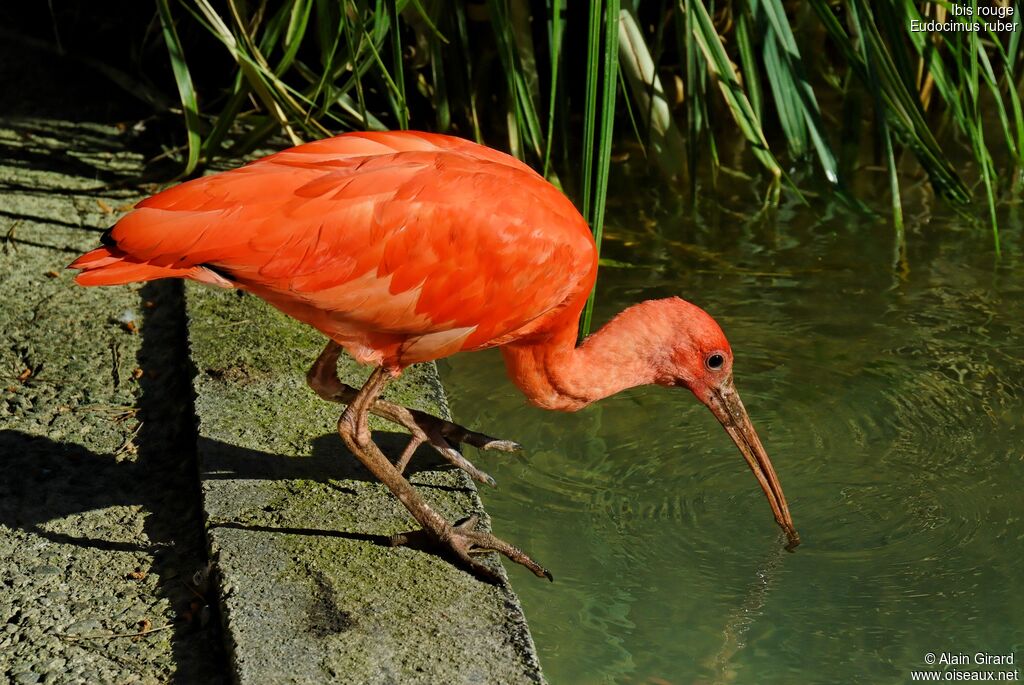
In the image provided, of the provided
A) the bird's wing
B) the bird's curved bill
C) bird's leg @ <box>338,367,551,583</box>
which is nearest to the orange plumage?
the bird's wing

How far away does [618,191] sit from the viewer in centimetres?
561

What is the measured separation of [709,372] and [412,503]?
99 cm

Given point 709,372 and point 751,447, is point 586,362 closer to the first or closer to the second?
point 709,372

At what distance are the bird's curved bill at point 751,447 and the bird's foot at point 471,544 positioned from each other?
67 centimetres

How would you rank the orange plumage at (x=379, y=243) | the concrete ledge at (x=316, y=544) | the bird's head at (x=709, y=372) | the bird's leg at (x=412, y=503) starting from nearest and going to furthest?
the concrete ledge at (x=316, y=544) → the orange plumage at (x=379, y=243) → the bird's leg at (x=412, y=503) → the bird's head at (x=709, y=372)

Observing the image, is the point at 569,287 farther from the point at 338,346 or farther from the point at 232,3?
the point at 232,3

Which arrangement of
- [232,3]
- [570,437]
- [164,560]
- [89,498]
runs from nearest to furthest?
[164,560], [89,498], [570,437], [232,3]

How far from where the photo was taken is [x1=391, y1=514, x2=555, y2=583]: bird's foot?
9.96ft

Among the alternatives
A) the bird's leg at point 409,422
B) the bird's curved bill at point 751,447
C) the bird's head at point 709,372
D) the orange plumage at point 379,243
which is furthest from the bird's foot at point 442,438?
the bird's curved bill at point 751,447

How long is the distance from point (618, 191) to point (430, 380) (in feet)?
6.35

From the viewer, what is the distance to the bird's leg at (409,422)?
355 centimetres

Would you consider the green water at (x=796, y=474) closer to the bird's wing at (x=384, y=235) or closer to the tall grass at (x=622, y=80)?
the tall grass at (x=622, y=80)

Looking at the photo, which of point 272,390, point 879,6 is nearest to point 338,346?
point 272,390

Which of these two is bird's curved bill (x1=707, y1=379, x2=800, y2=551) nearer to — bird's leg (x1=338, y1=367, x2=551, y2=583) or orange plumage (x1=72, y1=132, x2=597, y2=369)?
orange plumage (x1=72, y1=132, x2=597, y2=369)
